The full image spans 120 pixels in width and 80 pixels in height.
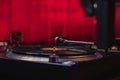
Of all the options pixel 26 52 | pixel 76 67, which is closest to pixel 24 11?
pixel 26 52

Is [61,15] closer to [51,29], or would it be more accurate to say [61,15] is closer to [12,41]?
[51,29]

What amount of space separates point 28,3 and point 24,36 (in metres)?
0.77

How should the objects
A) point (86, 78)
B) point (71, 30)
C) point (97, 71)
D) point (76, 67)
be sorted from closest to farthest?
point (76, 67) < point (86, 78) < point (97, 71) < point (71, 30)

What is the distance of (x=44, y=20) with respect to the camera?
6652 millimetres

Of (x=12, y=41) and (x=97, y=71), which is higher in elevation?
(x=12, y=41)

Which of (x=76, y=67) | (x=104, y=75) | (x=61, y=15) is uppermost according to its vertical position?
(x=61, y=15)

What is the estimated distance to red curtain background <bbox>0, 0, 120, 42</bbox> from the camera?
20.5 feet

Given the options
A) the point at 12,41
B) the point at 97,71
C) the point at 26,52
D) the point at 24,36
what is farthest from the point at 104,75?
the point at 24,36

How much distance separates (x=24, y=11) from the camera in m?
6.40

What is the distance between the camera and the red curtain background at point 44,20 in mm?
6250

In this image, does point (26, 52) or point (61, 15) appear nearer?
point (26, 52)

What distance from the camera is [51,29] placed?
22.2 ft

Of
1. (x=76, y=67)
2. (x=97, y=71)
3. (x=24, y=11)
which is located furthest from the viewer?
(x=24, y=11)

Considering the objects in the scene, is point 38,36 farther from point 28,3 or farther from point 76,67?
point 76,67
